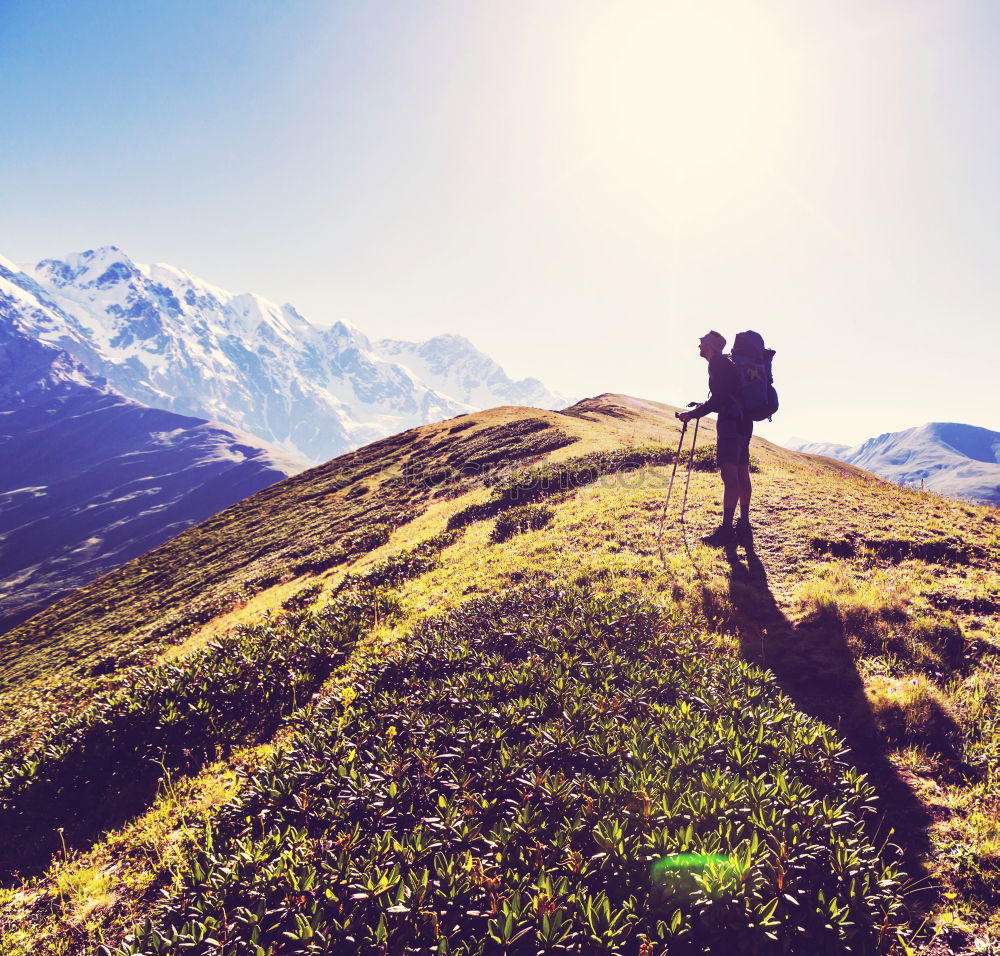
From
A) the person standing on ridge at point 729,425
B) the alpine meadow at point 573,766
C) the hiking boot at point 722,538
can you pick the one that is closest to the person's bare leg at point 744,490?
the person standing on ridge at point 729,425

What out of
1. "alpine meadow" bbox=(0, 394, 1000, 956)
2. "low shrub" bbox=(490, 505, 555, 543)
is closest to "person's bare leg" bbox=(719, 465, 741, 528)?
"alpine meadow" bbox=(0, 394, 1000, 956)

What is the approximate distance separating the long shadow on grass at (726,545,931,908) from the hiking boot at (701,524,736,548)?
133cm

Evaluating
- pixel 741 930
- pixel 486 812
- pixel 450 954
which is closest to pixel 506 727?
pixel 486 812

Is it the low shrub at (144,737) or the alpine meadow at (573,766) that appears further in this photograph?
the low shrub at (144,737)

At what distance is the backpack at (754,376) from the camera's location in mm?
10133

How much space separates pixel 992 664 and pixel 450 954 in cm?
739

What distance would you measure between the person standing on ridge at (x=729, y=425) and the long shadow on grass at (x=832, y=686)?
171 cm

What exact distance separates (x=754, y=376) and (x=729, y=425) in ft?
3.93

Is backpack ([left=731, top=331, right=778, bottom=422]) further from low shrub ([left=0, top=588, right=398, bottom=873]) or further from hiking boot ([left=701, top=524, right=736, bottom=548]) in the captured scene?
low shrub ([left=0, top=588, right=398, bottom=873])

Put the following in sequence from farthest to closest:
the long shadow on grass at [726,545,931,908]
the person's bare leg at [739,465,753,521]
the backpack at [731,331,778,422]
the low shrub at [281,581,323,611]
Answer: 1. the low shrub at [281,581,323,611]
2. the person's bare leg at [739,465,753,521]
3. the backpack at [731,331,778,422]
4. the long shadow on grass at [726,545,931,908]

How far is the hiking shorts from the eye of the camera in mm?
10188

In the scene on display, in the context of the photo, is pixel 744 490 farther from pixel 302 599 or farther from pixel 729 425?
pixel 302 599

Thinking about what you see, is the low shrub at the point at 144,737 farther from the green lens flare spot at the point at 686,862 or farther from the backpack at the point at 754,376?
the backpack at the point at 754,376

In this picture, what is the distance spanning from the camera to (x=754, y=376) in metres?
10.1
